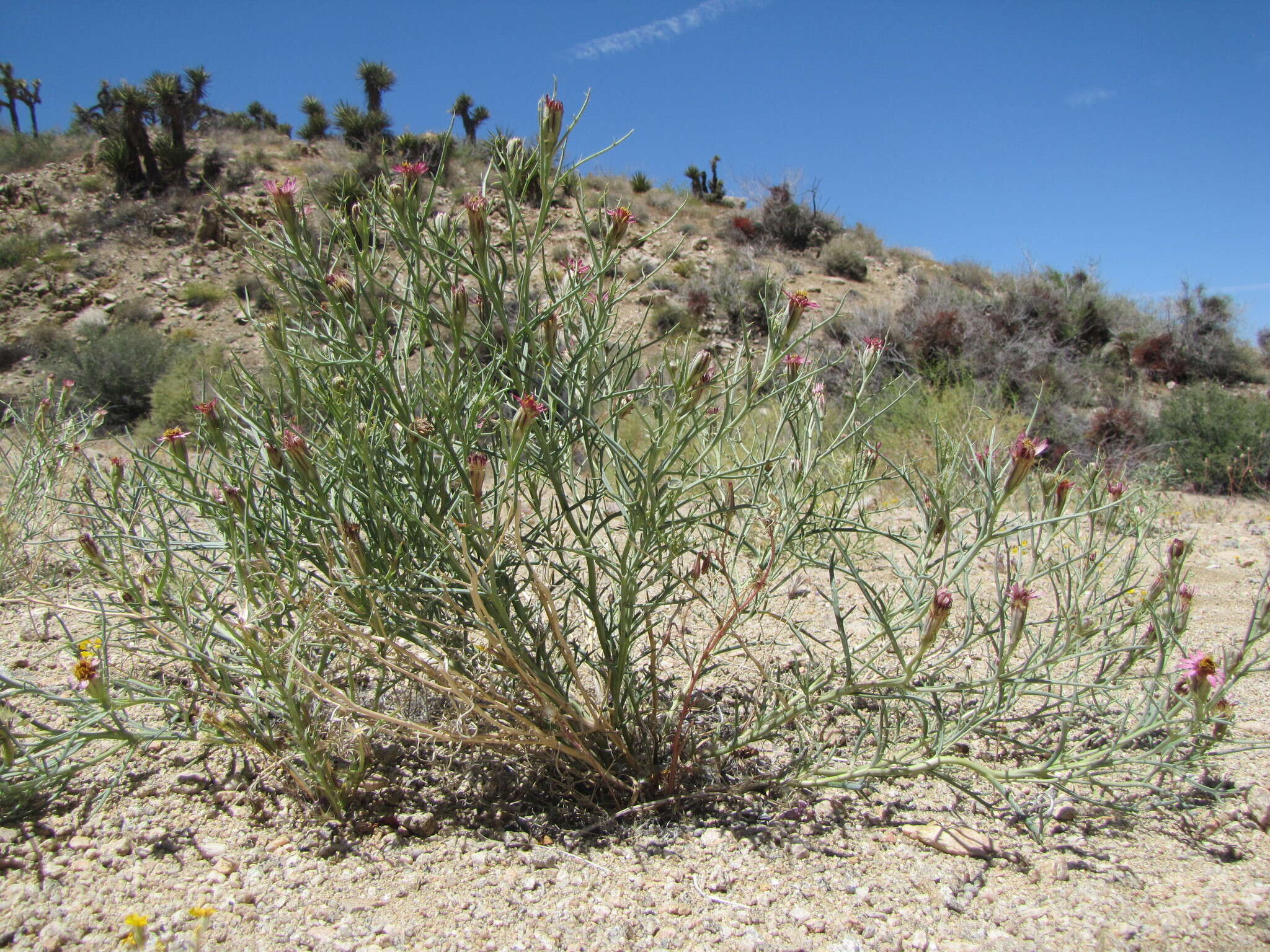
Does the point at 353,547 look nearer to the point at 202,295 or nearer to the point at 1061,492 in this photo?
the point at 1061,492

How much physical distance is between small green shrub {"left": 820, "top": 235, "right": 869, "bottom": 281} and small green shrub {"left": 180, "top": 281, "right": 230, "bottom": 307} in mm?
13357

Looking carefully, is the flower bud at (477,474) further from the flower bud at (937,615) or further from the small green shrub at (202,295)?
the small green shrub at (202,295)

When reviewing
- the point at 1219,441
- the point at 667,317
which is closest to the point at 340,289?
the point at 1219,441

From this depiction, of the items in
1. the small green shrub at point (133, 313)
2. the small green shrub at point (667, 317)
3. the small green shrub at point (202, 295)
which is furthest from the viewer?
the small green shrub at point (202, 295)

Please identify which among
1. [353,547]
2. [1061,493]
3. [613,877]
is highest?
[353,547]

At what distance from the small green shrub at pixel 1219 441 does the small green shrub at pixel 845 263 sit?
10.1 m

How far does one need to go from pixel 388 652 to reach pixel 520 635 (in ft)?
1.33

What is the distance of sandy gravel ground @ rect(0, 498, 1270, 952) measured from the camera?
1381mm

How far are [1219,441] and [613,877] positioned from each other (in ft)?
29.1

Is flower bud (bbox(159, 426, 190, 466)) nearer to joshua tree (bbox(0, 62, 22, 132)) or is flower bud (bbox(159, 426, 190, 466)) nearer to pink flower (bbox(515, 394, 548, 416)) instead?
pink flower (bbox(515, 394, 548, 416))

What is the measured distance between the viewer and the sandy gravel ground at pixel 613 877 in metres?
1.38

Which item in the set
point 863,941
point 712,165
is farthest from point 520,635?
point 712,165

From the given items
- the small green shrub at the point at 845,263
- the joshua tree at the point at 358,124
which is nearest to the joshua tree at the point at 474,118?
the joshua tree at the point at 358,124

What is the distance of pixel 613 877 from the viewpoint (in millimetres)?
1599
